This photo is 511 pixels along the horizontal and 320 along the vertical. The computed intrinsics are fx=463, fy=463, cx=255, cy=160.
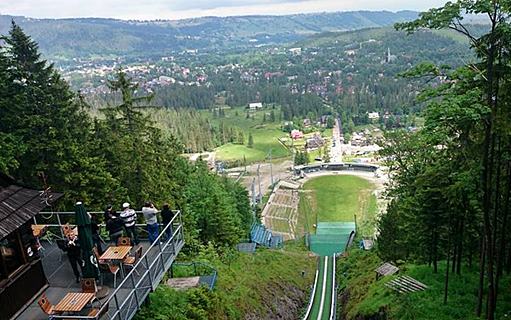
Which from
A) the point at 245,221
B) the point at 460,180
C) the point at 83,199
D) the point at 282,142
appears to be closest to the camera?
the point at 460,180

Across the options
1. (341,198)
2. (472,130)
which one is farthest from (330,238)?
(472,130)

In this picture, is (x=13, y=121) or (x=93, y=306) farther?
(x=13, y=121)

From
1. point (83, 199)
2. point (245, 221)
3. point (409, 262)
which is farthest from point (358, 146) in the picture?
point (83, 199)

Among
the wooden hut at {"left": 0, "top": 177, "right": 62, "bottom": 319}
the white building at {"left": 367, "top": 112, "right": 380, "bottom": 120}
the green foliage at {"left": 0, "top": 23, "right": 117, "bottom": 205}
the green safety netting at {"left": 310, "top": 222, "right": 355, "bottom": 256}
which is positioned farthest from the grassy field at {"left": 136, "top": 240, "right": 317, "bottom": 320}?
the white building at {"left": 367, "top": 112, "right": 380, "bottom": 120}

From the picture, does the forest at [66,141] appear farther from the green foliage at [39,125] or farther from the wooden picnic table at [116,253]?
the wooden picnic table at [116,253]

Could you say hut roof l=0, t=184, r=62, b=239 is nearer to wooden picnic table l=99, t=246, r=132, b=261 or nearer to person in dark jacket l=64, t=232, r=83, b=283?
person in dark jacket l=64, t=232, r=83, b=283

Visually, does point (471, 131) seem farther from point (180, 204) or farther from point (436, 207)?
point (180, 204)
